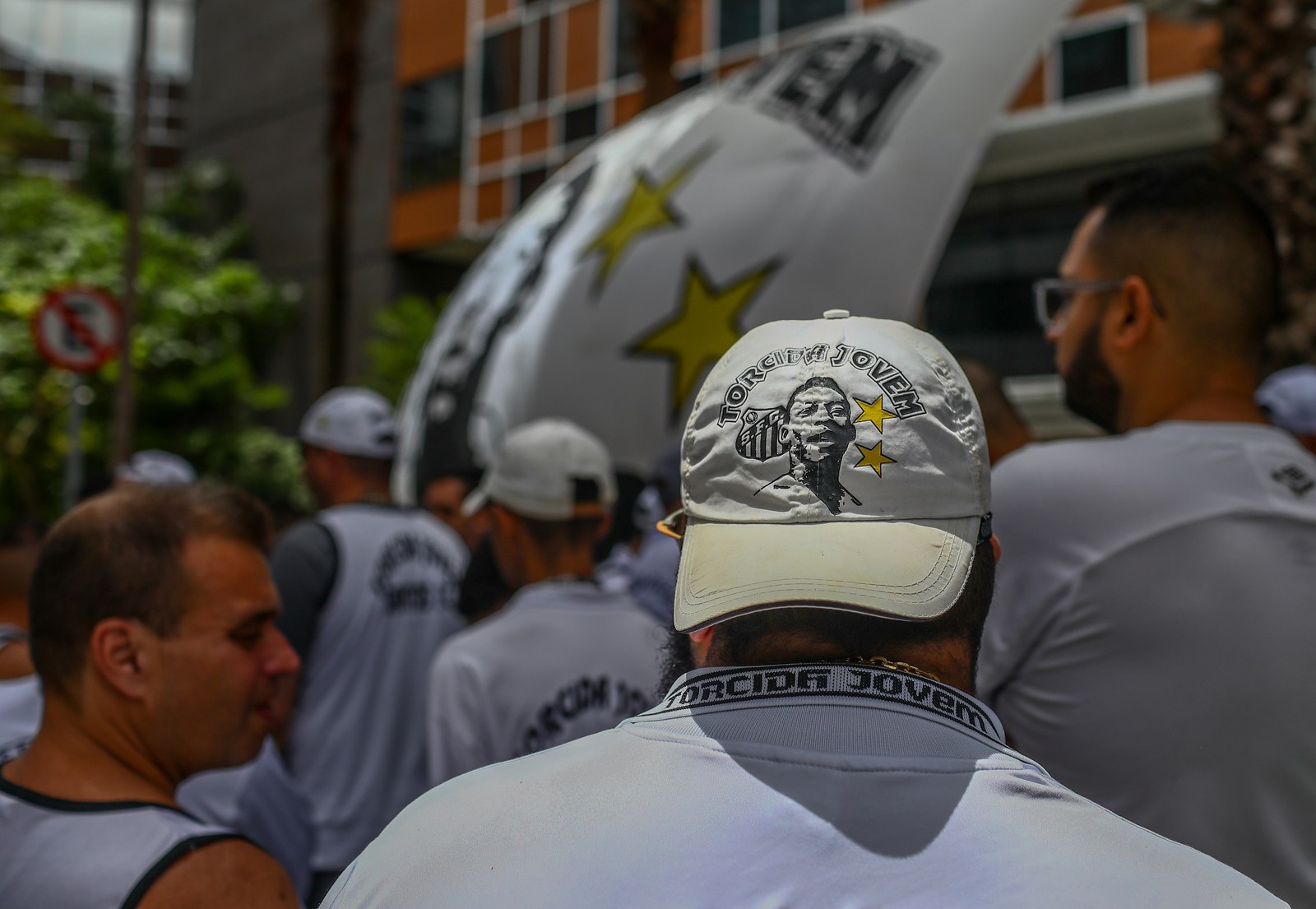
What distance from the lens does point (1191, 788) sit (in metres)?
1.91

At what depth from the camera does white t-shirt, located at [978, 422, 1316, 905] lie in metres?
1.89

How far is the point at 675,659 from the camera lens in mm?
1362

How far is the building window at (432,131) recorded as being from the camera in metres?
22.3

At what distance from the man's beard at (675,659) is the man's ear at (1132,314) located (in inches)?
50.9

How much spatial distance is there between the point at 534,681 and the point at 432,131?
2118cm

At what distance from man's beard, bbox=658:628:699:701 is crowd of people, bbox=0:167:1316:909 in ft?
0.04

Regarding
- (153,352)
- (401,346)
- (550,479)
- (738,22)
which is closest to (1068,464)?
(550,479)

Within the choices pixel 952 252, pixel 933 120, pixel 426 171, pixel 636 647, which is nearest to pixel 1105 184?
pixel 636 647

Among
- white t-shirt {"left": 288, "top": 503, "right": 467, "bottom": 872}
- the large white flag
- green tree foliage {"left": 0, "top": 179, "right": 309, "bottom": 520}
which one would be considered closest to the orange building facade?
green tree foliage {"left": 0, "top": 179, "right": 309, "bottom": 520}

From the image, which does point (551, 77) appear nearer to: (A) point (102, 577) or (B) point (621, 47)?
(B) point (621, 47)

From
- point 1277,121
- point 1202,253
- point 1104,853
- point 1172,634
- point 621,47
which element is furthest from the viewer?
point 621,47

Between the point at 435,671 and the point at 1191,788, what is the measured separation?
1.74 metres

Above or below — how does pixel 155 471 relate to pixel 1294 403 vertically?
below

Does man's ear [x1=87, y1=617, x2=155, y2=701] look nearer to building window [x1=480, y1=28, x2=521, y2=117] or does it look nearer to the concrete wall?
building window [x1=480, y1=28, x2=521, y2=117]
